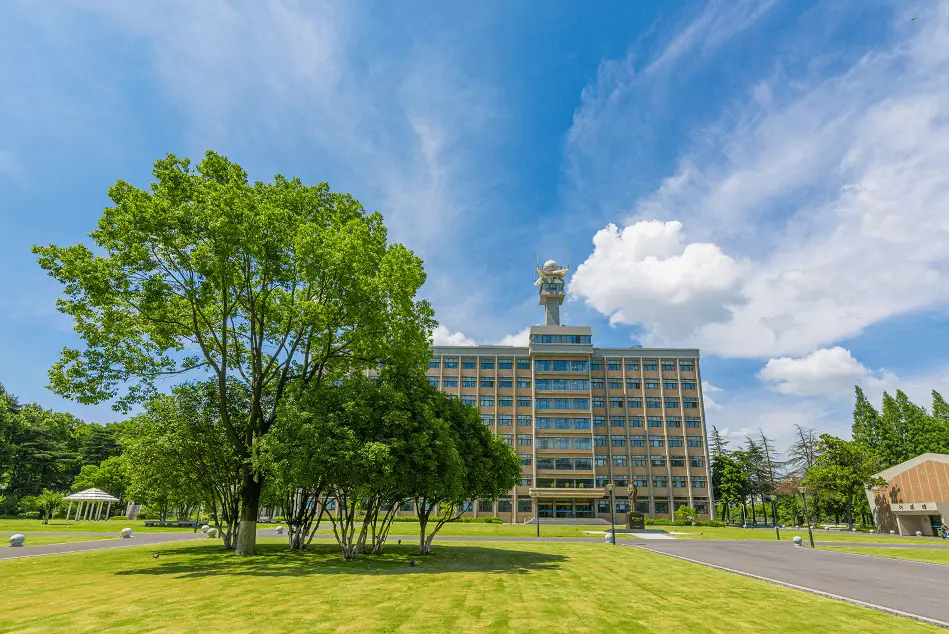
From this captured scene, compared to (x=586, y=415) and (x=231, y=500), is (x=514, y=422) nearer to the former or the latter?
(x=586, y=415)

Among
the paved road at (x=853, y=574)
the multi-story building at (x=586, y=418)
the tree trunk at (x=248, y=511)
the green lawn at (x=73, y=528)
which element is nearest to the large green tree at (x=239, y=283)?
the tree trunk at (x=248, y=511)

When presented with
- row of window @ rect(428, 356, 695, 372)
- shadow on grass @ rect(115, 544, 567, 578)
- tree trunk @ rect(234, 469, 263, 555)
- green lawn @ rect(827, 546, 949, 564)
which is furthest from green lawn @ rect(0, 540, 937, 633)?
row of window @ rect(428, 356, 695, 372)

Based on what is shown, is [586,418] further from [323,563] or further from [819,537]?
[323,563]

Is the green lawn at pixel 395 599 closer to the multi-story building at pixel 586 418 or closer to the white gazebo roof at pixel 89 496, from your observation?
the white gazebo roof at pixel 89 496

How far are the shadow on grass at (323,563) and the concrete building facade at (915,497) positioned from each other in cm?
5369

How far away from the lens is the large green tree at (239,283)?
20266 millimetres

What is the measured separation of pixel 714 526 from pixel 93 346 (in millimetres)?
68397

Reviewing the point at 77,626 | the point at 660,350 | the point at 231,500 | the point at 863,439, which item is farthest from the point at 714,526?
the point at 77,626

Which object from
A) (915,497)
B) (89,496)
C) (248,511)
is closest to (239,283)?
(248,511)

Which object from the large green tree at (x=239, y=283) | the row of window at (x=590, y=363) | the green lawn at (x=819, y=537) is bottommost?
the green lawn at (x=819, y=537)

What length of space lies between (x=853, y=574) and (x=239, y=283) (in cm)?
2841

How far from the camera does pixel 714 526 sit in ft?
211

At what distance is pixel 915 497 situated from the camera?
55906mm

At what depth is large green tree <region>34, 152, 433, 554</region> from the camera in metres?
20.3
